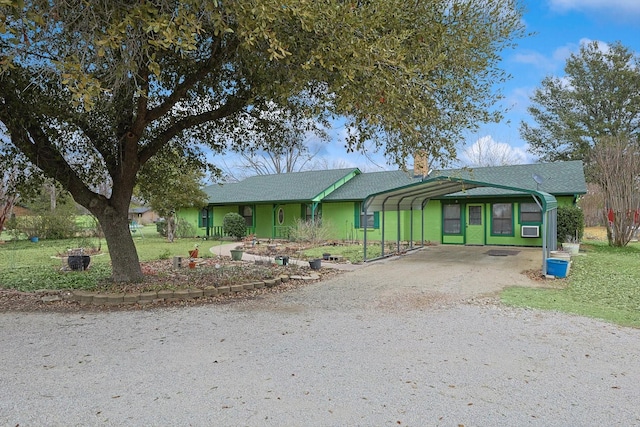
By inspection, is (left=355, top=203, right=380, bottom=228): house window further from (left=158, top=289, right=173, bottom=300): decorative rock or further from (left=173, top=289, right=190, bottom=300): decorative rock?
(left=158, top=289, right=173, bottom=300): decorative rock

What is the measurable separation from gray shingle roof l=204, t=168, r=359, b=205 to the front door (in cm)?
678

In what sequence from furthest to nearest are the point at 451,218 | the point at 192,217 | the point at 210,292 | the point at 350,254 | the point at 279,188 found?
1. the point at 192,217
2. the point at 279,188
3. the point at 451,218
4. the point at 350,254
5. the point at 210,292

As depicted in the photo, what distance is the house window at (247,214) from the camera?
73.9 ft

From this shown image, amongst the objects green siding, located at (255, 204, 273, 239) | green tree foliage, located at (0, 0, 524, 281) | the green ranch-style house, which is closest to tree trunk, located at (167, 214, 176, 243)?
the green ranch-style house

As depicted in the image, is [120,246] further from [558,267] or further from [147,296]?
[558,267]

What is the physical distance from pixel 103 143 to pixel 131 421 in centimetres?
650

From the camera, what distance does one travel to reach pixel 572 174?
16703 mm

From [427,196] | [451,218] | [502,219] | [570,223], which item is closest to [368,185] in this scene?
[451,218]

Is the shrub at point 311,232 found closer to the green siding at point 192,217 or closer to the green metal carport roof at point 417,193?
the green metal carport roof at point 417,193

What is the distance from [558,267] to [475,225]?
8.47 m

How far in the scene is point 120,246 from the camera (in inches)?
295

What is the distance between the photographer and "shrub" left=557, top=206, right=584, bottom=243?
48.6 ft

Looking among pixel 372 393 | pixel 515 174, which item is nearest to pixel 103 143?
pixel 372 393

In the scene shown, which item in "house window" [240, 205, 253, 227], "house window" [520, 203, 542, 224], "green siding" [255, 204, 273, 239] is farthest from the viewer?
Answer: "house window" [240, 205, 253, 227]
